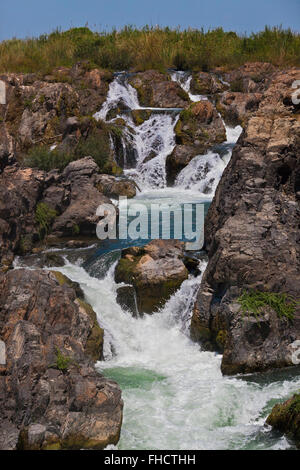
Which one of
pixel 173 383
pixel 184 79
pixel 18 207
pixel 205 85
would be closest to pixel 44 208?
pixel 18 207

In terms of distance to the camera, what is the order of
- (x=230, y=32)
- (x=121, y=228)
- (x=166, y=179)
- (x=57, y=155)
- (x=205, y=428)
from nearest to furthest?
(x=205, y=428), (x=121, y=228), (x=57, y=155), (x=166, y=179), (x=230, y=32)

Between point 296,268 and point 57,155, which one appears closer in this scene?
point 296,268

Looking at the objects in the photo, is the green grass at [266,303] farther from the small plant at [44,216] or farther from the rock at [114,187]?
the rock at [114,187]

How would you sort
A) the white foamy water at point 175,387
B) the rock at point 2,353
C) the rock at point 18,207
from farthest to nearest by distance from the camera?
the rock at point 18,207 < the rock at point 2,353 < the white foamy water at point 175,387

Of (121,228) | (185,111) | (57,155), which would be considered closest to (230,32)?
(185,111)

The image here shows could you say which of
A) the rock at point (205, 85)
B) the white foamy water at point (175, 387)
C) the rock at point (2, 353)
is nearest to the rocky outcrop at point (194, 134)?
the rock at point (205, 85)

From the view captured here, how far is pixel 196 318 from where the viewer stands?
9.32m

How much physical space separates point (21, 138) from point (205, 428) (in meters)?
14.5

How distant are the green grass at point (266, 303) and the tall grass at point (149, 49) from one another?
17103 mm

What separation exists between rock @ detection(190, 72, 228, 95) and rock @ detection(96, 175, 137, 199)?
793 cm

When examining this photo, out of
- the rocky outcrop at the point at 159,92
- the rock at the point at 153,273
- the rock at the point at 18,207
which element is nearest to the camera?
the rock at the point at 153,273

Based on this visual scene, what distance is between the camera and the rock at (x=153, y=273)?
33.0ft

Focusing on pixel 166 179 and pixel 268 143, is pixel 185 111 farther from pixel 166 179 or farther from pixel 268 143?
pixel 268 143

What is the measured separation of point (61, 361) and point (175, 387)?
5.57 ft
